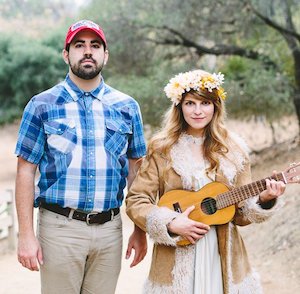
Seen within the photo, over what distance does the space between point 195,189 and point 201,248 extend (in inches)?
11.5

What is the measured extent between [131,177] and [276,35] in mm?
9202

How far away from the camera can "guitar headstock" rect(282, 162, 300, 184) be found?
8.63 ft

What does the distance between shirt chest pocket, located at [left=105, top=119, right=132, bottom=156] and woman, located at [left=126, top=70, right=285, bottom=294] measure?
0.14 metres

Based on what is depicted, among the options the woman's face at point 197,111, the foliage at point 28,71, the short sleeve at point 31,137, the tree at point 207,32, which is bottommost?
the short sleeve at point 31,137

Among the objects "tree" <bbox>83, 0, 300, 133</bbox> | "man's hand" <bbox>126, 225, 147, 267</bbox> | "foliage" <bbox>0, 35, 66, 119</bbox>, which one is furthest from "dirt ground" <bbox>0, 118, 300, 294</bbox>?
"foliage" <bbox>0, 35, 66, 119</bbox>

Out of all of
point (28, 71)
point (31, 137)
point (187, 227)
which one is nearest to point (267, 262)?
point (187, 227)

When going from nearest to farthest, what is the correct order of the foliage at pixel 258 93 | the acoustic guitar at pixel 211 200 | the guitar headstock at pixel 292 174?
the guitar headstock at pixel 292 174
the acoustic guitar at pixel 211 200
the foliage at pixel 258 93

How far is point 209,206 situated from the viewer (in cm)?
281

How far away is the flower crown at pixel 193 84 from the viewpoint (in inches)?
114

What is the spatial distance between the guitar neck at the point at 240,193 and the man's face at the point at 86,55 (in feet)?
2.90

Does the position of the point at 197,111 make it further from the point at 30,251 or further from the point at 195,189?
the point at 30,251

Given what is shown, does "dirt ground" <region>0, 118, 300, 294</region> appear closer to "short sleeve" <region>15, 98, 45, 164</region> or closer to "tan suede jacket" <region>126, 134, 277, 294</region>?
"tan suede jacket" <region>126, 134, 277, 294</region>

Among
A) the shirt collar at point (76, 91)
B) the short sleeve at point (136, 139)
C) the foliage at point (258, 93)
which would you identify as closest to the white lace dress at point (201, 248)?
the short sleeve at point (136, 139)

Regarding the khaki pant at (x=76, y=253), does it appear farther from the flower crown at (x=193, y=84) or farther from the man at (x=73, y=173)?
the flower crown at (x=193, y=84)
